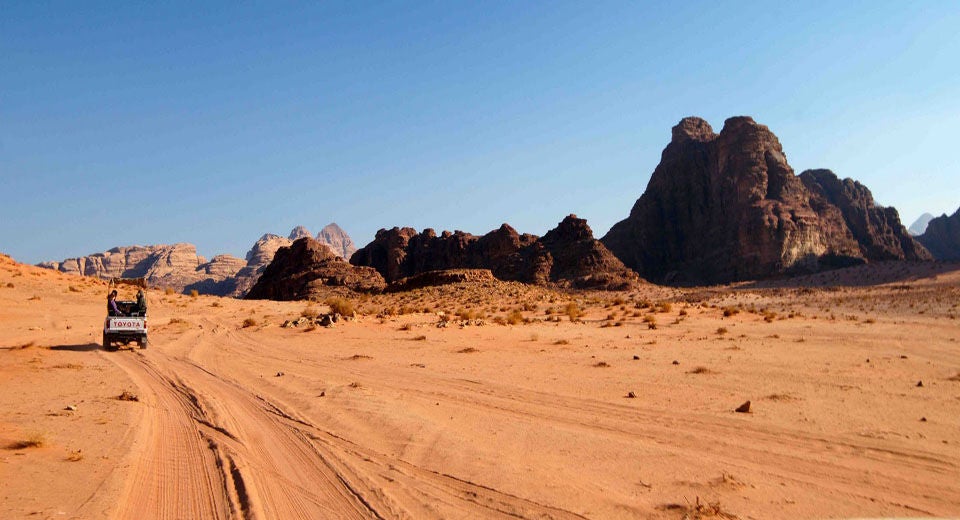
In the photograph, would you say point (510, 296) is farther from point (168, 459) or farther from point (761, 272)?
point (761, 272)

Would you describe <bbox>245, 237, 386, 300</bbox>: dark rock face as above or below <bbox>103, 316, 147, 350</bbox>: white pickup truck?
above

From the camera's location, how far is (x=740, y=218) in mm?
96250

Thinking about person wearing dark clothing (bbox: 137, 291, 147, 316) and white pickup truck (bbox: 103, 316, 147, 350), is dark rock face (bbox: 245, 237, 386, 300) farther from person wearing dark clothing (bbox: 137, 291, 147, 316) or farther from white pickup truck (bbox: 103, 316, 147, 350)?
white pickup truck (bbox: 103, 316, 147, 350)

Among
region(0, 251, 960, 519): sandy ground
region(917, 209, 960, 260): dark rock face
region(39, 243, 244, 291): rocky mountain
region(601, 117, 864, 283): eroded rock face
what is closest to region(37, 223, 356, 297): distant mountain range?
region(39, 243, 244, 291): rocky mountain

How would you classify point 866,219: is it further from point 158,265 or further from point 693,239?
point 158,265

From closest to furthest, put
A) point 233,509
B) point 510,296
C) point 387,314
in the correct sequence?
point 233,509 → point 387,314 → point 510,296

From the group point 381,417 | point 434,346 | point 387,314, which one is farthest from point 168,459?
point 387,314

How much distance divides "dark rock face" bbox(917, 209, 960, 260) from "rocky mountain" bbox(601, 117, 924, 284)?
20381mm

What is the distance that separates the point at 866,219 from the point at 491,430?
5002 inches

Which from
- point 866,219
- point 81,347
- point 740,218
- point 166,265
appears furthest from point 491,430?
point 166,265

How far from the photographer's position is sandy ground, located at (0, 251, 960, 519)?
552cm

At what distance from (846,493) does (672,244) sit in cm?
10914

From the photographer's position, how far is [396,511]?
17.4 feet

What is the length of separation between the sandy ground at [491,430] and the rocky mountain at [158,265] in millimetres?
163288
